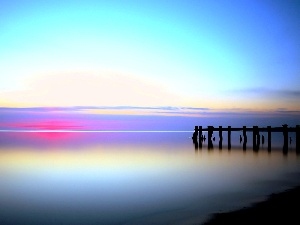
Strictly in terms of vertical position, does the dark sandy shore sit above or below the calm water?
above

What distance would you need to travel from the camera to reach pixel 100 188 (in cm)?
1500

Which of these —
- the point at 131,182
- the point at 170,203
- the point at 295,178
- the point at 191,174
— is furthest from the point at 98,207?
the point at 295,178

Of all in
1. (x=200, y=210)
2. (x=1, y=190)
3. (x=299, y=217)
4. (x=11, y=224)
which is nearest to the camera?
(x=299, y=217)

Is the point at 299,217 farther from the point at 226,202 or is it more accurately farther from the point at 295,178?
the point at 295,178

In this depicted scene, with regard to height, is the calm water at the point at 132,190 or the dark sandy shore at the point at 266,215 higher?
the dark sandy shore at the point at 266,215

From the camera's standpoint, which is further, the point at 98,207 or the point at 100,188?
the point at 100,188

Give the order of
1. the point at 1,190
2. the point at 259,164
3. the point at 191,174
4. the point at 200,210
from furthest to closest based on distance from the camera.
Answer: the point at 259,164
the point at 191,174
the point at 1,190
the point at 200,210

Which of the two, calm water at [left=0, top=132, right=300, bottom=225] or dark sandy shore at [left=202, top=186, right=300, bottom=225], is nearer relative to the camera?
dark sandy shore at [left=202, top=186, right=300, bottom=225]

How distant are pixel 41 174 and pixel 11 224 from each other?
33.7ft

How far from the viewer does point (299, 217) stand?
7.65m

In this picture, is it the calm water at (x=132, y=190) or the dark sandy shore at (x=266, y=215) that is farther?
the calm water at (x=132, y=190)

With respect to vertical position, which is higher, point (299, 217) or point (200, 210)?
point (299, 217)

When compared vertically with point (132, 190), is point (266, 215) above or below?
above

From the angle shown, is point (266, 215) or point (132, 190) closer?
point (266, 215)
